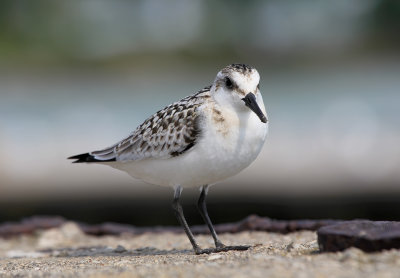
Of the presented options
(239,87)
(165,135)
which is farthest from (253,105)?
(165,135)

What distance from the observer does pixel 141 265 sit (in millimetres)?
5293

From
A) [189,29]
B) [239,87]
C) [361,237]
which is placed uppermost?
[189,29]

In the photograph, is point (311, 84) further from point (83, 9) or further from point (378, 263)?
point (378, 263)

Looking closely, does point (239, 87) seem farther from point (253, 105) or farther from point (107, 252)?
point (107, 252)

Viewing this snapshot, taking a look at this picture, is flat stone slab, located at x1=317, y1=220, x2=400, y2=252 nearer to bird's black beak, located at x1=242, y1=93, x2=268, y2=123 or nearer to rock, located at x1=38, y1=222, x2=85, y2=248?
bird's black beak, located at x1=242, y1=93, x2=268, y2=123

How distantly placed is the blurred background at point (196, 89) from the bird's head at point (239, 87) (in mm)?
5305

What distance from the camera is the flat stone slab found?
4.73 meters

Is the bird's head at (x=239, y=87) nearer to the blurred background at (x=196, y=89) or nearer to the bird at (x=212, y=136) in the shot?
the bird at (x=212, y=136)

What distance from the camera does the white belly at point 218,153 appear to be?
6.09m

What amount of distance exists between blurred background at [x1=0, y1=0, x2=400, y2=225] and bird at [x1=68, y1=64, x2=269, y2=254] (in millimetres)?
4970

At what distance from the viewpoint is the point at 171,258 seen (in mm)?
5922

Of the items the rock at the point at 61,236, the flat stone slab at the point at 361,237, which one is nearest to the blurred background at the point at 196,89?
the rock at the point at 61,236

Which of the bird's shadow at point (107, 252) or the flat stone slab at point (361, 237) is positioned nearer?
the flat stone slab at point (361, 237)

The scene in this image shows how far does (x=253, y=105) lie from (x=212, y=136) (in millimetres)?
424
